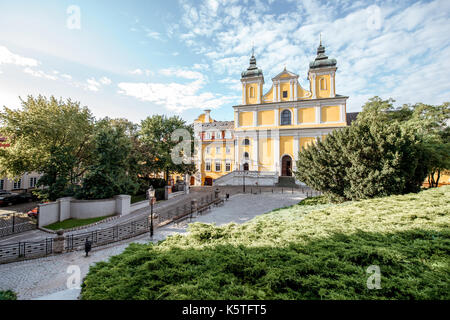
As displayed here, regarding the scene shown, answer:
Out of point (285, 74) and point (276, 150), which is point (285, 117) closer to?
point (276, 150)

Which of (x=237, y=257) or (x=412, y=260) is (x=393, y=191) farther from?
(x=237, y=257)

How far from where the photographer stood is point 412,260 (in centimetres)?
339

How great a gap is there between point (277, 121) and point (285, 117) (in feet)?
5.27

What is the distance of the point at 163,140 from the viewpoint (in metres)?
25.9

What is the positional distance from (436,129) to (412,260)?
2979 centimetres

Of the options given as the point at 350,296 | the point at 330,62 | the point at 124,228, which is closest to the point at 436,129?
the point at 330,62

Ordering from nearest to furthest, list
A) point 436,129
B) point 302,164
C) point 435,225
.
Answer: point 435,225
point 302,164
point 436,129

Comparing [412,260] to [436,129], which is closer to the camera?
[412,260]

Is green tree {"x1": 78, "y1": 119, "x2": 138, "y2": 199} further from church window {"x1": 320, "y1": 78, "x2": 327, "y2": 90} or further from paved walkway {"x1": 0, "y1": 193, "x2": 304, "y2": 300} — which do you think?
church window {"x1": 320, "y1": 78, "x2": 327, "y2": 90}

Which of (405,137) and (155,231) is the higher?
(405,137)

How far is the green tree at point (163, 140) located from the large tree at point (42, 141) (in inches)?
304

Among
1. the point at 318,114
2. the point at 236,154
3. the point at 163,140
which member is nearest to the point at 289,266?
the point at 163,140

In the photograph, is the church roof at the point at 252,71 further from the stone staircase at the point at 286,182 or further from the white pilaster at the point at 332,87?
the stone staircase at the point at 286,182
